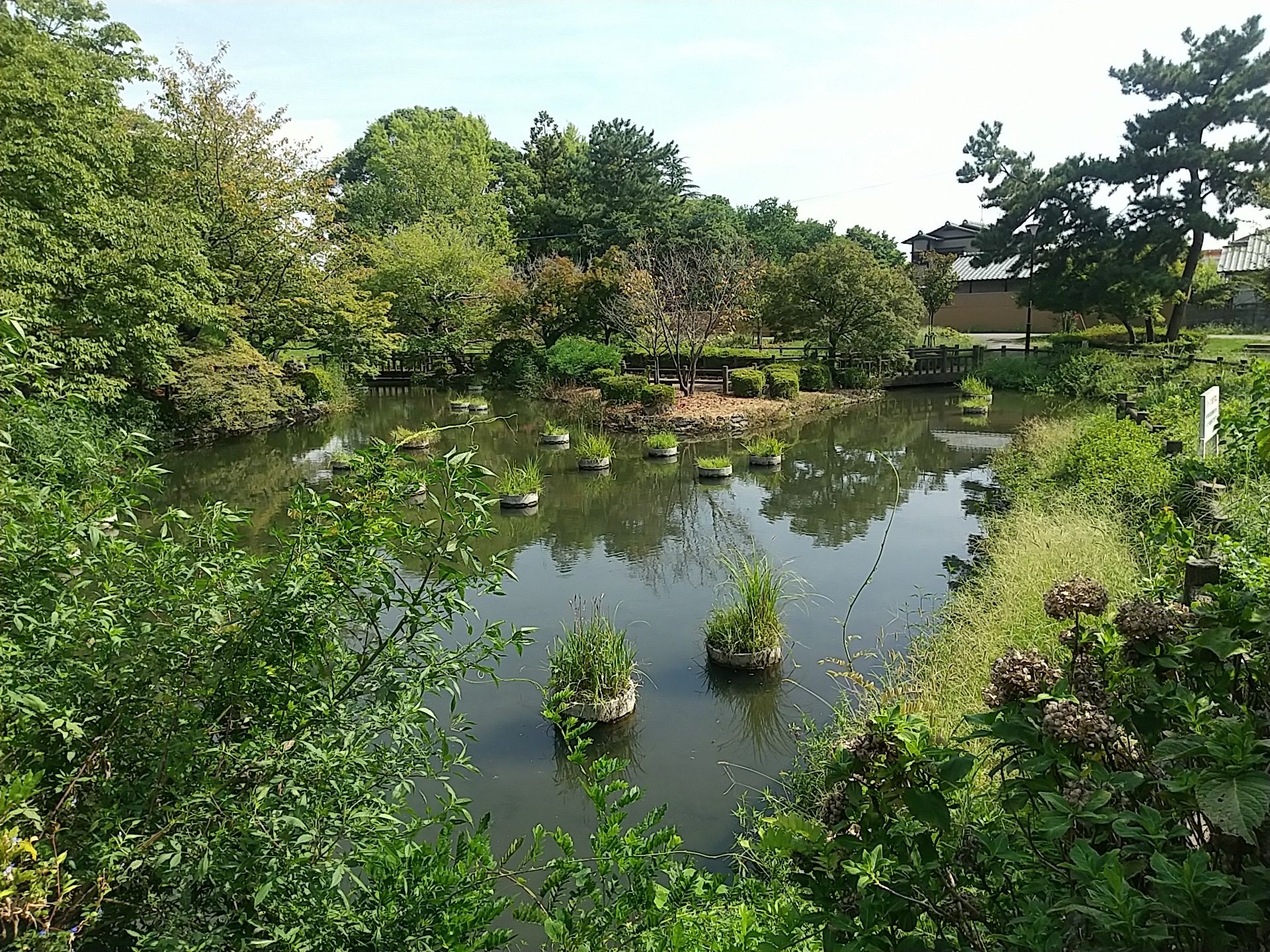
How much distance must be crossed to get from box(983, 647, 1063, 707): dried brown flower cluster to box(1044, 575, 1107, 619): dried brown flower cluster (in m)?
0.15

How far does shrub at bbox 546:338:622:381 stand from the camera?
2173 cm

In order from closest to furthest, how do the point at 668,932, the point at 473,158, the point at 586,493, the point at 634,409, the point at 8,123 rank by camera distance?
the point at 668,932 → the point at 8,123 → the point at 586,493 → the point at 634,409 → the point at 473,158

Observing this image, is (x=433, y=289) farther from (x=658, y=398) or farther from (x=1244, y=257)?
(x=1244, y=257)

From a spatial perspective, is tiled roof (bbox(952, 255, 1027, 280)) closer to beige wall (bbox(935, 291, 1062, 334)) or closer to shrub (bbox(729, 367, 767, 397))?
beige wall (bbox(935, 291, 1062, 334))

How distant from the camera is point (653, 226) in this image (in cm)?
3038

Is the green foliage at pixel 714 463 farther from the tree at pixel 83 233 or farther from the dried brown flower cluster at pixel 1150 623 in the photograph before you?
the dried brown flower cluster at pixel 1150 623

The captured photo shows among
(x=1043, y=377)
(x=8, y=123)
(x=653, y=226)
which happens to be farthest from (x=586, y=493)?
(x=653, y=226)

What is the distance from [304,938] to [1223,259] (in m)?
39.6

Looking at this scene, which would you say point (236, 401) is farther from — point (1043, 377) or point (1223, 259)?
point (1223, 259)

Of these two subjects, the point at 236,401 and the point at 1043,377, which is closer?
the point at 236,401

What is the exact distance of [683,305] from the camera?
62.2 feet

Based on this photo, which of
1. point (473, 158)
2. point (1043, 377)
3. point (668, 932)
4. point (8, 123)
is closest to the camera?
point (668, 932)

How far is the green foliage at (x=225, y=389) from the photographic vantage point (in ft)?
44.1

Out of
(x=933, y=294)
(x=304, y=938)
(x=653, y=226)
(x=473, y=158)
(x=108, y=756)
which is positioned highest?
(x=473, y=158)
